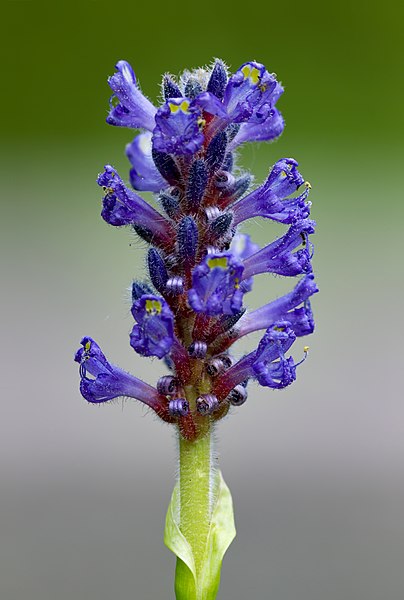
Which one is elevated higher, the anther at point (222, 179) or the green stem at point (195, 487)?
the anther at point (222, 179)

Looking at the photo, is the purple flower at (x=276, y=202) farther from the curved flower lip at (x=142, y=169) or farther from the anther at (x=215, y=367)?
the anther at (x=215, y=367)

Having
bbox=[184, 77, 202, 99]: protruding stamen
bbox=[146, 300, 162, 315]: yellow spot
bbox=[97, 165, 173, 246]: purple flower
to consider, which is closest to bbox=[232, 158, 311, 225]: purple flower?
bbox=[97, 165, 173, 246]: purple flower

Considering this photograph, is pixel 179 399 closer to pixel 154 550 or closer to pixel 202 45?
pixel 154 550

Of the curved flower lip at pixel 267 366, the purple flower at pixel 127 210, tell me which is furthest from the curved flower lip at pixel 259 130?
the curved flower lip at pixel 267 366

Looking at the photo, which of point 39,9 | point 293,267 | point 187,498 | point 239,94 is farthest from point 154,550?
point 39,9

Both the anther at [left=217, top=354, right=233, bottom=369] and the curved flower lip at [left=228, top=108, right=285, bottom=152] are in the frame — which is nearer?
the anther at [left=217, top=354, right=233, bottom=369]

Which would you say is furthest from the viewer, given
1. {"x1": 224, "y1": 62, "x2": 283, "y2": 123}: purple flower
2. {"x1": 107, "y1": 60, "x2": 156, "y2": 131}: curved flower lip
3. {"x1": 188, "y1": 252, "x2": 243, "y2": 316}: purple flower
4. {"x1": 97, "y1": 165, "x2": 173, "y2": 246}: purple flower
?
{"x1": 107, "y1": 60, "x2": 156, "y2": 131}: curved flower lip

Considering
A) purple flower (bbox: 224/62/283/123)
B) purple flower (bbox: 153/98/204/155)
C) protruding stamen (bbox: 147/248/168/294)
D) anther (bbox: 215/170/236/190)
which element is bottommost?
protruding stamen (bbox: 147/248/168/294)

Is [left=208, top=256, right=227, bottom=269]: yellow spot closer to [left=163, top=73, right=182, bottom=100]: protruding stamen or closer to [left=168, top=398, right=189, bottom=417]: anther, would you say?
[left=168, top=398, right=189, bottom=417]: anther
